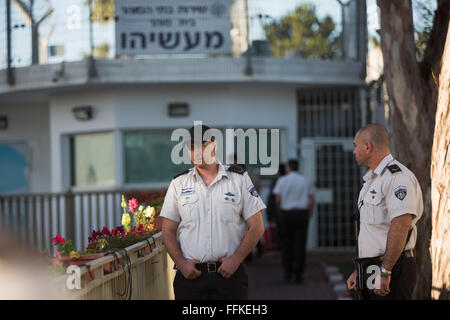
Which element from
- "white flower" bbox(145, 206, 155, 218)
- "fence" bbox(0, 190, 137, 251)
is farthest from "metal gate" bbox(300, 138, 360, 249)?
"white flower" bbox(145, 206, 155, 218)

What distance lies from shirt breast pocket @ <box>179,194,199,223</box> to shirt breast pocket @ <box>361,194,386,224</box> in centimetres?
110

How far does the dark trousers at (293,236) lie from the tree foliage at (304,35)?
425 centimetres

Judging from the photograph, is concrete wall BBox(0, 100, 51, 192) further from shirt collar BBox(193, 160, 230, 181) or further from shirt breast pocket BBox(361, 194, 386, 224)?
shirt breast pocket BBox(361, 194, 386, 224)

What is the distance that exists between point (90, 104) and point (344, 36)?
5.28 metres

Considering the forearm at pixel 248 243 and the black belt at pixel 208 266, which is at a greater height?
the forearm at pixel 248 243

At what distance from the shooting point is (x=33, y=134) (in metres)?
17.1

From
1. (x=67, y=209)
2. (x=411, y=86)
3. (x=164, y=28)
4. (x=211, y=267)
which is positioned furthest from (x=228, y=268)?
(x=67, y=209)

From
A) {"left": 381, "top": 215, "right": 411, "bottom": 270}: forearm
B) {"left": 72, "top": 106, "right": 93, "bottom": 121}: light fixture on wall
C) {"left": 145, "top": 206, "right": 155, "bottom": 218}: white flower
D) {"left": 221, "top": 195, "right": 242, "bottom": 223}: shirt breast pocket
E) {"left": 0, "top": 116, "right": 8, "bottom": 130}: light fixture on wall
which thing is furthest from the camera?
{"left": 0, "top": 116, "right": 8, "bottom": 130}: light fixture on wall

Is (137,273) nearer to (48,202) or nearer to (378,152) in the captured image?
(378,152)

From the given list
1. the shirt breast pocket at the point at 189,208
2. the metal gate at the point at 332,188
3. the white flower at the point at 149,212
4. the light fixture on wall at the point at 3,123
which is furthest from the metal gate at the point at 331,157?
the shirt breast pocket at the point at 189,208

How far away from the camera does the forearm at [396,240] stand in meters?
4.78

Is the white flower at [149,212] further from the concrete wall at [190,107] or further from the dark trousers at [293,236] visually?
the concrete wall at [190,107]

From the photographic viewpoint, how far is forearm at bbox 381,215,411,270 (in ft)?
15.7

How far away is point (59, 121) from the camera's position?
52.0 feet
